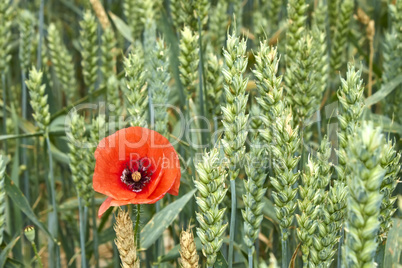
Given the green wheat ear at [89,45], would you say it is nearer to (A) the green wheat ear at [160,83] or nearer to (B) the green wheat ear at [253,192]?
(A) the green wheat ear at [160,83]

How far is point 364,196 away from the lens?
61 centimetres

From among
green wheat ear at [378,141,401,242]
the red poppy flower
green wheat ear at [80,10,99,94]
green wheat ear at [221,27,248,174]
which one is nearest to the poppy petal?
the red poppy flower

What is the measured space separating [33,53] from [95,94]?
1.43 feet

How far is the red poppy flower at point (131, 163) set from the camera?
0.95 meters

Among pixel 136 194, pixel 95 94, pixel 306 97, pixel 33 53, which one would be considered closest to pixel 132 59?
pixel 136 194

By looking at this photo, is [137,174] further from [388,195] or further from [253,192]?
[388,195]

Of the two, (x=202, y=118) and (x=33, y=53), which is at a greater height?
(x=33, y=53)

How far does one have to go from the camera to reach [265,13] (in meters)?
2.02

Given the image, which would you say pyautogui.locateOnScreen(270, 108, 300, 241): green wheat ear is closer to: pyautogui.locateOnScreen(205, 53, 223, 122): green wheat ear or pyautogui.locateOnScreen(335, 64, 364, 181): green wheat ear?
pyautogui.locateOnScreen(335, 64, 364, 181): green wheat ear

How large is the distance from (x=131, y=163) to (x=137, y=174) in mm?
28

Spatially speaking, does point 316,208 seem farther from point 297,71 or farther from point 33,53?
point 33,53

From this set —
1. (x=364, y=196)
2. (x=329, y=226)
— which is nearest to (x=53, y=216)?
(x=329, y=226)

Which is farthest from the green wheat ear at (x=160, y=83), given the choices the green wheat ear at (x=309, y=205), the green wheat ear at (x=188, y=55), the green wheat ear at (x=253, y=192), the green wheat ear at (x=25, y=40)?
the green wheat ear at (x=25, y=40)

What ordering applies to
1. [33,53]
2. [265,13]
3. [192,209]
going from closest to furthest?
[192,209] → [33,53] → [265,13]
